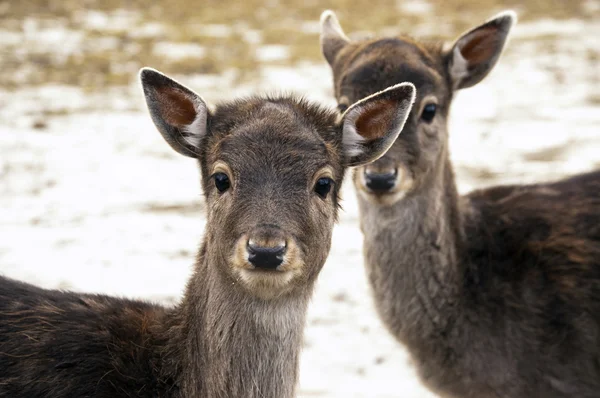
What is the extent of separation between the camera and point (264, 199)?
4.49 meters

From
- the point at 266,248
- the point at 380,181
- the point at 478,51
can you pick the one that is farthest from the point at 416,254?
the point at 266,248

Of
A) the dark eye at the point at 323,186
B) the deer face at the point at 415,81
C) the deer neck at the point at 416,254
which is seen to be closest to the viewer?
the dark eye at the point at 323,186

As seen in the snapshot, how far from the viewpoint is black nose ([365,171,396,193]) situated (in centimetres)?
621

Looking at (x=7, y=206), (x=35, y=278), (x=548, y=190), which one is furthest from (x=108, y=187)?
(x=548, y=190)

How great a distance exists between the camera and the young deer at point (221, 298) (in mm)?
4414

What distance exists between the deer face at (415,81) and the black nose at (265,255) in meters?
2.05

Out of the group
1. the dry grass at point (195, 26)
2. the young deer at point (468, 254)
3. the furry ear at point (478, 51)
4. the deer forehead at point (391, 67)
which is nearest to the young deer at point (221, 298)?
the deer forehead at point (391, 67)

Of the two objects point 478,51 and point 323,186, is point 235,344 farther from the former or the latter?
point 478,51

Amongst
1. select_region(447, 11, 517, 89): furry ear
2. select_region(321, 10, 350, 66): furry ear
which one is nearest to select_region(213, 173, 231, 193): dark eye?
select_region(447, 11, 517, 89): furry ear

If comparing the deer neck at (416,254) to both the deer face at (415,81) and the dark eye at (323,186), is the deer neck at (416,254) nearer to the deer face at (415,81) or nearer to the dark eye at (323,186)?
the deer face at (415,81)

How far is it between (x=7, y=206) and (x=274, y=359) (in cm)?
653

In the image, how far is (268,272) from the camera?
434 centimetres

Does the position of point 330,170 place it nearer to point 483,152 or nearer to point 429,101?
point 429,101

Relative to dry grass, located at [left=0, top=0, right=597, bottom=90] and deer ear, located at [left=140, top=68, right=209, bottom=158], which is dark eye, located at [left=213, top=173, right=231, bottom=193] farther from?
dry grass, located at [left=0, top=0, right=597, bottom=90]
